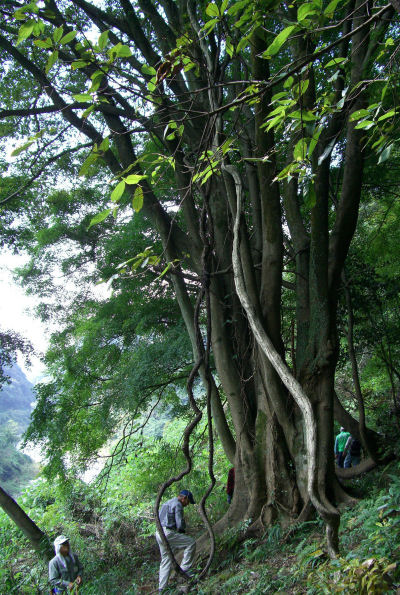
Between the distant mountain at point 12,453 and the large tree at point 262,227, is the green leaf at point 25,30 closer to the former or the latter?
the large tree at point 262,227

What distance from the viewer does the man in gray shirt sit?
16.9 feet

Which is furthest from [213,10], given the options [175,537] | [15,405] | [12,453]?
[15,405]

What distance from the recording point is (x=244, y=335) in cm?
564

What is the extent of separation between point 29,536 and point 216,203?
5.58 m

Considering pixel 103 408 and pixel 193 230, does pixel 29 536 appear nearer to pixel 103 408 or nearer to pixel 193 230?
pixel 103 408

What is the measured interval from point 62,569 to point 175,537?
1.37m

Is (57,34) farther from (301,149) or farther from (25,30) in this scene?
(301,149)

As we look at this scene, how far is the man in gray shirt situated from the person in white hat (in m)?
0.97

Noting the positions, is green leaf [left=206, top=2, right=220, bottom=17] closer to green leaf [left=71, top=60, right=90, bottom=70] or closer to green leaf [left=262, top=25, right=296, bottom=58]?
green leaf [left=262, top=25, right=296, bottom=58]

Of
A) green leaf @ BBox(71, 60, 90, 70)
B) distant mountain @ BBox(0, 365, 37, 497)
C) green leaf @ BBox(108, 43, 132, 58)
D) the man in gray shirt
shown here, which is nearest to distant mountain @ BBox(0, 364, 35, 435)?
distant mountain @ BBox(0, 365, 37, 497)

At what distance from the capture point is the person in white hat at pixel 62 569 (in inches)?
197

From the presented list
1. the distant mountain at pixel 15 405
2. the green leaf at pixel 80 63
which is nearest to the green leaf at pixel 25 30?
the green leaf at pixel 80 63

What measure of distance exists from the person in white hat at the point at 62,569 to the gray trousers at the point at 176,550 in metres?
0.95

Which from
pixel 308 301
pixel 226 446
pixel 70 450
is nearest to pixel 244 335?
pixel 308 301
